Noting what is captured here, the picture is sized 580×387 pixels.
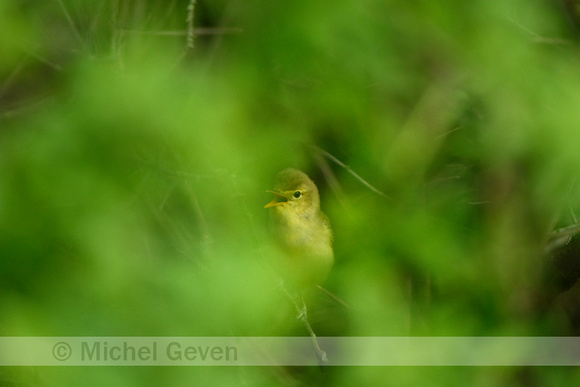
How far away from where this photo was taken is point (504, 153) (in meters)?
2.53

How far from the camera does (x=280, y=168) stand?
181cm

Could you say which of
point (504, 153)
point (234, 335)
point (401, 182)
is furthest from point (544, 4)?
point (234, 335)

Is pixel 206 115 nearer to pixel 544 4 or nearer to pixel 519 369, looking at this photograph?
pixel 544 4

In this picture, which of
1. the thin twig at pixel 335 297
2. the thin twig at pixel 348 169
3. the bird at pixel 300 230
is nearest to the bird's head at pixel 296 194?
the bird at pixel 300 230

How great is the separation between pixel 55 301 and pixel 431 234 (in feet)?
4.06

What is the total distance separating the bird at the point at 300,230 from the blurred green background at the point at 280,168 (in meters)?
0.06

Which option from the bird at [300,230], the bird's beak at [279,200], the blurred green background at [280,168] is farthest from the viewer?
the bird at [300,230]

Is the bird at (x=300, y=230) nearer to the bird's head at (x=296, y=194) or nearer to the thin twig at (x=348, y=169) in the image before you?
the bird's head at (x=296, y=194)

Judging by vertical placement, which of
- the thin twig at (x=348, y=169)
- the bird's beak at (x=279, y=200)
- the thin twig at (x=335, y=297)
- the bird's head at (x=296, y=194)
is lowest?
the thin twig at (x=335, y=297)

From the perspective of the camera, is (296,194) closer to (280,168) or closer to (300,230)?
(300,230)

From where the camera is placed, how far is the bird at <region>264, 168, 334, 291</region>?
2.00m

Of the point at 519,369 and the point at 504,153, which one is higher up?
the point at 504,153

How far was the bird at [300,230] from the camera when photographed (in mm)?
2002

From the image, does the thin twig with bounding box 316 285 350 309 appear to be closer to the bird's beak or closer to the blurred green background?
the blurred green background
